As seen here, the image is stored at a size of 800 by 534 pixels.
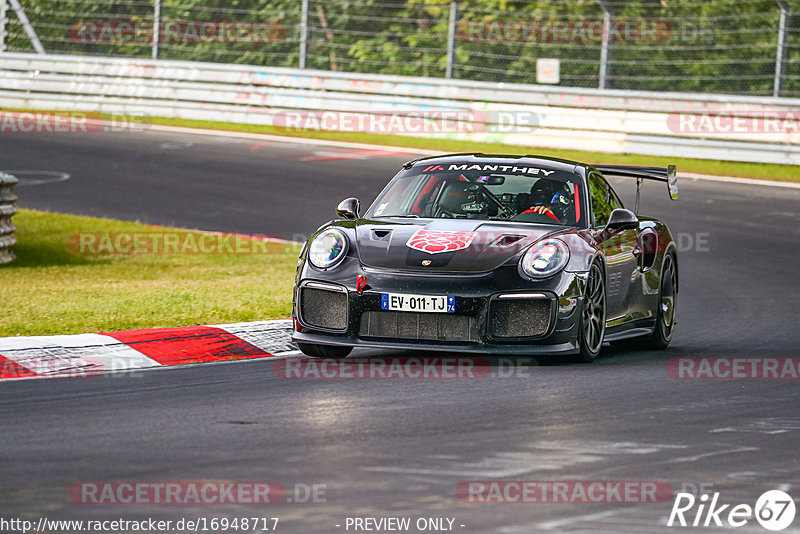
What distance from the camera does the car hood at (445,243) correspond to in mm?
7988

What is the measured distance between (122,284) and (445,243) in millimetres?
4621

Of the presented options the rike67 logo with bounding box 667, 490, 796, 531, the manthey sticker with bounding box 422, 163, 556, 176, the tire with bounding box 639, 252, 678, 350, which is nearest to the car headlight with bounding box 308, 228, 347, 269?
the manthey sticker with bounding box 422, 163, 556, 176

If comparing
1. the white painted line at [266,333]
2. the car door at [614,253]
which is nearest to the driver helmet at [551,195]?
the car door at [614,253]

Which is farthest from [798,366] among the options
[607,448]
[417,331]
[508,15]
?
A: [508,15]

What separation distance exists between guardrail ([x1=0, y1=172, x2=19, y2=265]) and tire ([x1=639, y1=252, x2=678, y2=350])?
6153 millimetres

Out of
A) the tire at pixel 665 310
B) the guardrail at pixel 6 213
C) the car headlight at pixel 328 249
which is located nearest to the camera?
the car headlight at pixel 328 249

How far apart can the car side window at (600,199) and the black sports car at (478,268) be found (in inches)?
0.7

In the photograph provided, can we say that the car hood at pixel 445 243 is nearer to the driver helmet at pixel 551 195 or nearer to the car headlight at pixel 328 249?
the car headlight at pixel 328 249

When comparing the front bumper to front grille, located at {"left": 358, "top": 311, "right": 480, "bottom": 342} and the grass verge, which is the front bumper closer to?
front grille, located at {"left": 358, "top": 311, "right": 480, "bottom": 342}

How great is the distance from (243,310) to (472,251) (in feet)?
8.49

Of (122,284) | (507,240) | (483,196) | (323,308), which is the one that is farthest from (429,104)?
(323,308)

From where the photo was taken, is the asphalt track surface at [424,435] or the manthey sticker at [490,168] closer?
the asphalt track surface at [424,435]

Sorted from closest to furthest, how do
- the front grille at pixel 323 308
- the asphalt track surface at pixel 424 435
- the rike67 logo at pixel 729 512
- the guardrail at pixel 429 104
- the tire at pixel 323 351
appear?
the rike67 logo at pixel 729 512
the asphalt track surface at pixel 424 435
the front grille at pixel 323 308
the tire at pixel 323 351
the guardrail at pixel 429 104

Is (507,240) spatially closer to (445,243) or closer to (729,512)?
(445,243)
